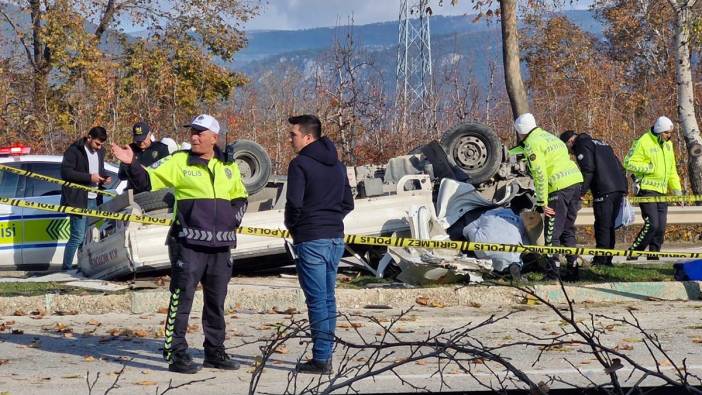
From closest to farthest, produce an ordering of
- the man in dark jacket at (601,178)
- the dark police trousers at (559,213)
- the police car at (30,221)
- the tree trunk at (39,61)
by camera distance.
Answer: the dark police trousers at (559,213) < the man in dark jacket at (601,178) < the police car at (30,221) < the tree trunk at (39,61)

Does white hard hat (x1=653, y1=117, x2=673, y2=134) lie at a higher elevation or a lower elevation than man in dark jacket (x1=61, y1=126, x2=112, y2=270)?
higher

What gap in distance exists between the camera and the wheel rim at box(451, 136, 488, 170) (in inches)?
528

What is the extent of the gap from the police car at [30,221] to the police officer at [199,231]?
19.4 feet

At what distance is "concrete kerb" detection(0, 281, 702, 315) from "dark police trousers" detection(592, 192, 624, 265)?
1454mm

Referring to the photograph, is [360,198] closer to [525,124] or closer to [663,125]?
[525,124]

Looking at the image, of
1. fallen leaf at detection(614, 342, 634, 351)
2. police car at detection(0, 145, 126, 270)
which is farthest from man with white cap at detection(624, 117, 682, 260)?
police car at detection(0, 145, 126, 270)

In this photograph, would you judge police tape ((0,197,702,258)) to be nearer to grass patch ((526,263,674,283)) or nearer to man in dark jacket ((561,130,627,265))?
grass patch ((526,263,674,283))

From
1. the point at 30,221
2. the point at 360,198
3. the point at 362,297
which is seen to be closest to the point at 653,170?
the point at 360,198

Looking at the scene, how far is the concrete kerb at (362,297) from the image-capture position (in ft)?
35.1

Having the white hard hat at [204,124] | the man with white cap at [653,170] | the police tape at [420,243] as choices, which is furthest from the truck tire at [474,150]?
the white hard hat at [204,124]

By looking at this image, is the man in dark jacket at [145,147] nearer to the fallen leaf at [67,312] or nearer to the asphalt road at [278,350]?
the fallen leaf at [67,312]

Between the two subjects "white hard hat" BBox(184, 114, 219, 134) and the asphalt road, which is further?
"white hard hat" BBox(184, 114, 219, 134)

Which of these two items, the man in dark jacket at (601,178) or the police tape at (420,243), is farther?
the man in dark jacket at (601,178)

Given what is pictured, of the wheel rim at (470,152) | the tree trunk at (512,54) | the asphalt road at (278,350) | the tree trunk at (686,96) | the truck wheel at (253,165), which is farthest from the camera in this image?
the tree trunk at (512,54)
